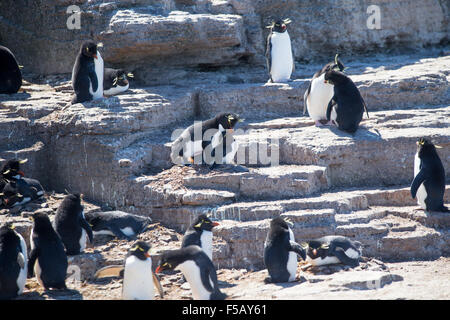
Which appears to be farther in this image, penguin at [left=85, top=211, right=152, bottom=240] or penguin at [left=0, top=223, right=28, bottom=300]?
penguin at [left=85, top=211, right=152, bottom=240]

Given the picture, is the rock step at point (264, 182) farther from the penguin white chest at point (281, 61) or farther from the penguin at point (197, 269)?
the penguin white chest at point (281, 61)

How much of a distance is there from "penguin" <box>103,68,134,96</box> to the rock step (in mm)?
2422

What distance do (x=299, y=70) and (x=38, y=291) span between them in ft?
21.0

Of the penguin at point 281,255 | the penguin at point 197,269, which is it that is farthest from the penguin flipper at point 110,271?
the penguin at point 281,255

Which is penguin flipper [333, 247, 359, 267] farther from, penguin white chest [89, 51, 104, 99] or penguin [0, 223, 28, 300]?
penguin white chest [89, 51, 104, 99]

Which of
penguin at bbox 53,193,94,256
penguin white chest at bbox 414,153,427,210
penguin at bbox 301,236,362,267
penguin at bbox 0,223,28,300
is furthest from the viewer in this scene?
penguin white chest at bbox 414,153,427,210

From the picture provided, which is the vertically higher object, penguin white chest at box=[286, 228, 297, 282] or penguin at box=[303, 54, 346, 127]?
penguin at box=[303, 54, 346, 127]

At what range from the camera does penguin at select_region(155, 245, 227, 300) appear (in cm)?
593

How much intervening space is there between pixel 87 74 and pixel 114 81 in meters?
0.64

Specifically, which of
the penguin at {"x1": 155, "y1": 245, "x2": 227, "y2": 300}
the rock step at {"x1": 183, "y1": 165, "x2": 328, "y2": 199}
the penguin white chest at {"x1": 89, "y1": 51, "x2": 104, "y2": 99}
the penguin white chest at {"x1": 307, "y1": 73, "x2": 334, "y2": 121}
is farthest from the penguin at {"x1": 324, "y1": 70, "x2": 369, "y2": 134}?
the penguin at {"x1": 155, "y1": 245, "x2": 227, "y2": 300}

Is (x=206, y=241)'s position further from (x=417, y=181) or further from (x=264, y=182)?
(x=417, y=181)

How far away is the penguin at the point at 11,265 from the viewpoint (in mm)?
6188

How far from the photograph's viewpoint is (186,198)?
24.8ft
